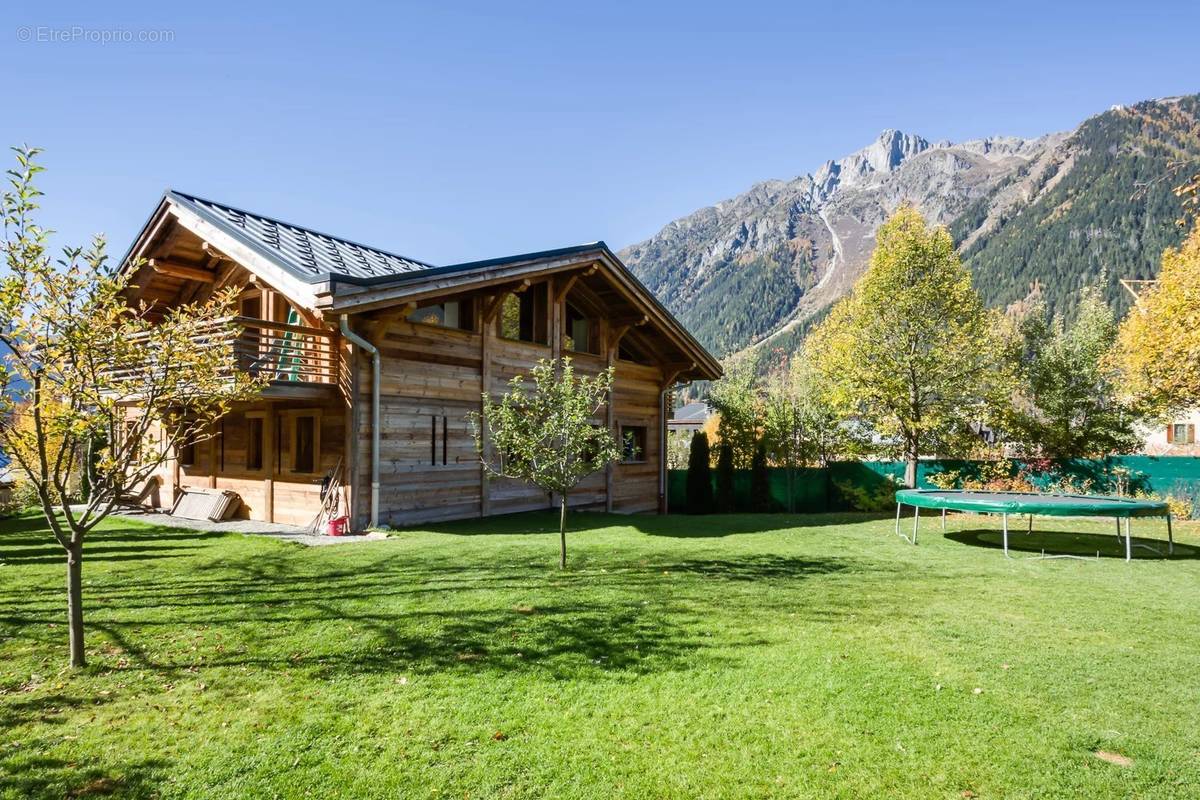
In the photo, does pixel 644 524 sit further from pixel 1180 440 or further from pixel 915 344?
pixel 1180 440

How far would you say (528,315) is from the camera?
16.3 metres

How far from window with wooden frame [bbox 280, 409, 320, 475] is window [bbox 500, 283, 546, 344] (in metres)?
5.14

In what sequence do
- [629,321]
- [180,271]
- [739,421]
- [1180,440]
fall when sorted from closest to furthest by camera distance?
[180,271], [629,321], [739,421], [1180,440]

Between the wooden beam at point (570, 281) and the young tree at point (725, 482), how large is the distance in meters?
9.50

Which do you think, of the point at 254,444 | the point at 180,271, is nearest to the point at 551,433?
the point at 254,444

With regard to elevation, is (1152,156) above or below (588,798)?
above

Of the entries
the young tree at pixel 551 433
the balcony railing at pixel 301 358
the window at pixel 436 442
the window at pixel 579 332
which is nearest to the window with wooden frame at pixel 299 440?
the balcony railing at pixel 301 358

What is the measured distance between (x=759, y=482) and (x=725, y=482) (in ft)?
4.25

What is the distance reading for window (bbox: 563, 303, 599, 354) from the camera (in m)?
18.0

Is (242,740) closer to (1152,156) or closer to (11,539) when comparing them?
(11,539)

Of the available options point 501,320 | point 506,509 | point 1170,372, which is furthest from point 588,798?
point 1170,372

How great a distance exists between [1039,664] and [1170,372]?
18753 mm

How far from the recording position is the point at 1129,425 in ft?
71.7

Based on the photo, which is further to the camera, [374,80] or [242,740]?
[374,80]
